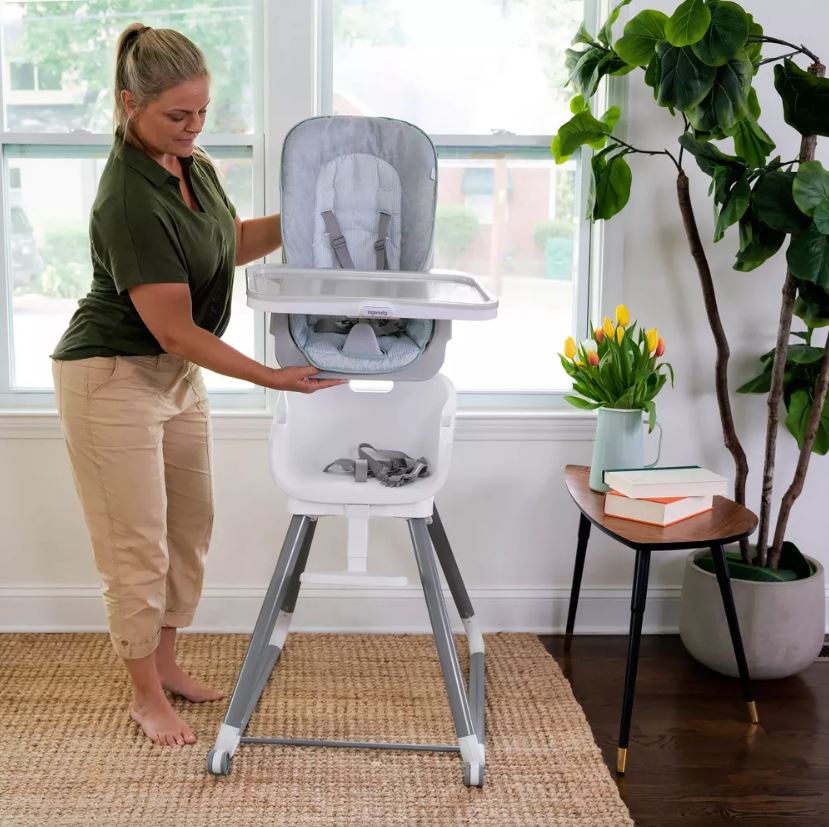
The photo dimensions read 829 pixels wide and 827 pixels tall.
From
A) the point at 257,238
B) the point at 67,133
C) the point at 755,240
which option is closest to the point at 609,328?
the point at 755,240

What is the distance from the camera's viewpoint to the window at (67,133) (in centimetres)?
250

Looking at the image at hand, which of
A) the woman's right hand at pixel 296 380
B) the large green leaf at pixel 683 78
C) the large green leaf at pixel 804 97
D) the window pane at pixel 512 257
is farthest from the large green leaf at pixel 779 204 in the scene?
the woman's right hand at pixel 296 380

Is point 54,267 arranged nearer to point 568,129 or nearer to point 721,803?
point 568,129

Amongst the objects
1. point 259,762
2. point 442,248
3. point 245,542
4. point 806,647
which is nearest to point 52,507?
point 245,542

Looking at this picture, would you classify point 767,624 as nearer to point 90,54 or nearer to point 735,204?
point 735,204

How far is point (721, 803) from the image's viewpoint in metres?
1.87

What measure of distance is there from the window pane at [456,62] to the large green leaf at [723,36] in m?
0.63

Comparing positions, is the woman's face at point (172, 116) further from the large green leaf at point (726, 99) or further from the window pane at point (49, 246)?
the large green leaf at point (726, 99)

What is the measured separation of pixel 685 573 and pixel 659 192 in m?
0.95

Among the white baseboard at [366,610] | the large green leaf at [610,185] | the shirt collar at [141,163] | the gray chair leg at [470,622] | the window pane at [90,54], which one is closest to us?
the shirt collar at [141,163]

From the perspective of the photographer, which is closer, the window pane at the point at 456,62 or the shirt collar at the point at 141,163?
the shirt collar at the point at 141,163

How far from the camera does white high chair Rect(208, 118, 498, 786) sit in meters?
1.89

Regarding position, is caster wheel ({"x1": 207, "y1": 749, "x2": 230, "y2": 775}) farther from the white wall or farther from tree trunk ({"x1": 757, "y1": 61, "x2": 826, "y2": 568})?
tree trunk ({"x1": 757, "y1": 61, "x2": 826, "y2": 568})

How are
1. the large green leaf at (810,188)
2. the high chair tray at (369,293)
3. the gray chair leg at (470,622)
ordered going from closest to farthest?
1. the high chair tray at (369,293)
2. the large green leaf at (810,188)
3. the gray chair leg at (470,622)
